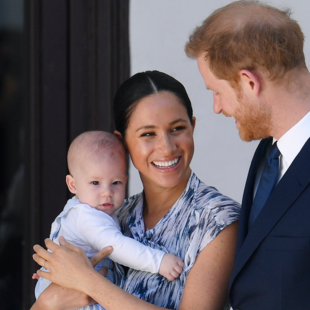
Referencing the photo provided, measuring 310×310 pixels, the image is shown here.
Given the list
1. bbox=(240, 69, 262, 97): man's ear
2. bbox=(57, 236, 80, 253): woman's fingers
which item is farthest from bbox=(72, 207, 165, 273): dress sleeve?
bbox=(240, 69, 262, 97): man's ear

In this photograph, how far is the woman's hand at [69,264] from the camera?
1.96m

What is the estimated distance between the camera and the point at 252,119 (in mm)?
1871

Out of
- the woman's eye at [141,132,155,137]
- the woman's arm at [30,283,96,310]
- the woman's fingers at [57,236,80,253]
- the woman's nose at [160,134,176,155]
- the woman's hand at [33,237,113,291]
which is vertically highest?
the woman's eye at [141,132,155,137]

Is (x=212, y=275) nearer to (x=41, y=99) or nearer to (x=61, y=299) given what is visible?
(x=61, y=299)

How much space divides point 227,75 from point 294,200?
55 cm

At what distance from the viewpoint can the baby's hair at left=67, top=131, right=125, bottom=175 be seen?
7.45ft

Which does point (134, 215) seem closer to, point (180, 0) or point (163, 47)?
point (163, 47)

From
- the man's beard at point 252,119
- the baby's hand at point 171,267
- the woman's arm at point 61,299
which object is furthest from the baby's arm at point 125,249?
the man's beard at point 252,119

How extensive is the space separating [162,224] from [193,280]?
0.36 meters

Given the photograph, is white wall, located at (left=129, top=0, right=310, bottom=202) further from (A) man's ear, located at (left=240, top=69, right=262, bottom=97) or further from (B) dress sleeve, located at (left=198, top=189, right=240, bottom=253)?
(A) man's ear, located at (left=240, top=69, right=262, bottom=97)

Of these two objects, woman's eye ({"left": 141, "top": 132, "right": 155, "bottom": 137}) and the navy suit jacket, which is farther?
woman's eye ({"left": 141, "top": 132, "right": 155, "bottom": 137})

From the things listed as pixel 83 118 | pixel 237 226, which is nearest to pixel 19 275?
pixel 83 118

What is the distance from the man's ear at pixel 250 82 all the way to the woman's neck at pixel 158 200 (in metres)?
0.58

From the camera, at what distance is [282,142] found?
182 cm
